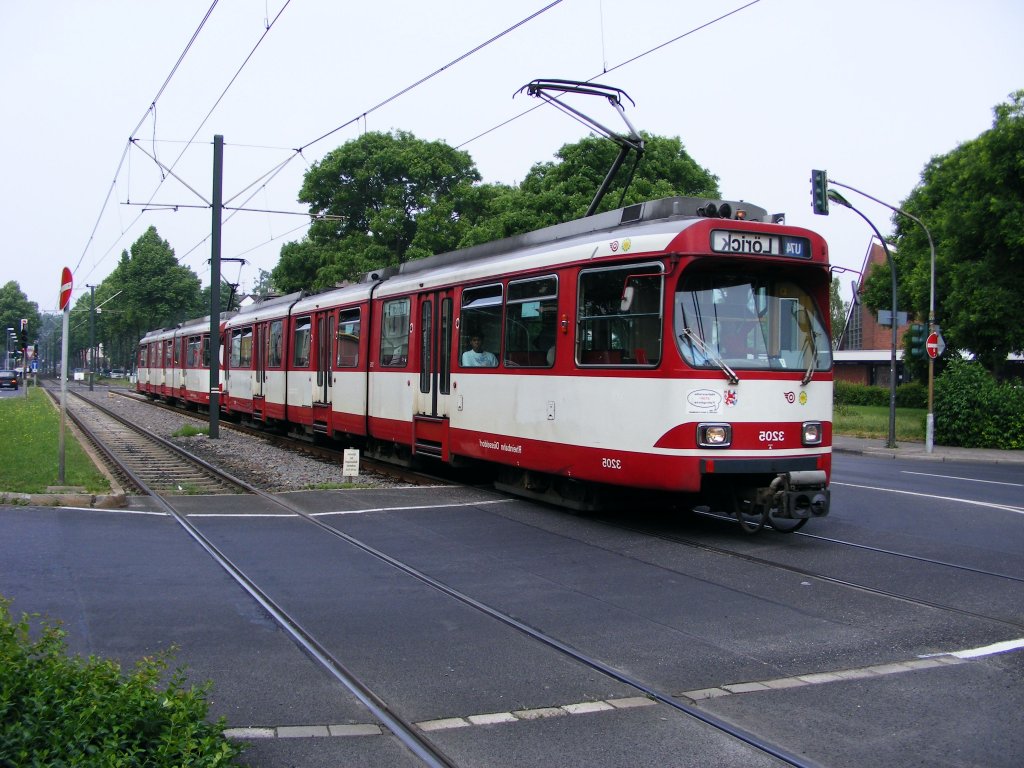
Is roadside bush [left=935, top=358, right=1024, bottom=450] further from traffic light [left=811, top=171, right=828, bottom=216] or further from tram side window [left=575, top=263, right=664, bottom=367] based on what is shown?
tram side window [left=575, top=263, right=664, bottom=367]

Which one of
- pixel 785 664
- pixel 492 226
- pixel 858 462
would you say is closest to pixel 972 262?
pixel 858 462

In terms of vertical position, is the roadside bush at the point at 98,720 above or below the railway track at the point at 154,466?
above

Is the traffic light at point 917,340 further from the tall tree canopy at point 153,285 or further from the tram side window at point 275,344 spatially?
the tall tree canopy at point 153,285

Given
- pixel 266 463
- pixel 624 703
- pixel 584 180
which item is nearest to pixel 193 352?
pixel 584 180

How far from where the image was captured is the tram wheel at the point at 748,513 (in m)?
9.62

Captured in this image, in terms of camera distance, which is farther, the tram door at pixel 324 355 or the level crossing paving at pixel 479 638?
the tram door at pixel 324 355

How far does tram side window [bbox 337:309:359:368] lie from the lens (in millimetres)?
17359

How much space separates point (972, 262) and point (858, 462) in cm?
1349

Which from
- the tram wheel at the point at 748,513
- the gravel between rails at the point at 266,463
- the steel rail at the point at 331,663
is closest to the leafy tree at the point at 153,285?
the gravel between rails at the point at 266,463

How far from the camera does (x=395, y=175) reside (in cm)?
4484

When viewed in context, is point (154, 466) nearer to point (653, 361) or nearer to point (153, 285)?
point (653, 361)

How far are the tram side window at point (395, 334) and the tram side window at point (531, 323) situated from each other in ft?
11.3

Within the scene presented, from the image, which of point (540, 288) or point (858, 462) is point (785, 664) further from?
point (858, 462)

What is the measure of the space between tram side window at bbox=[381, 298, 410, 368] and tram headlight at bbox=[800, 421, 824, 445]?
22.8 ft
